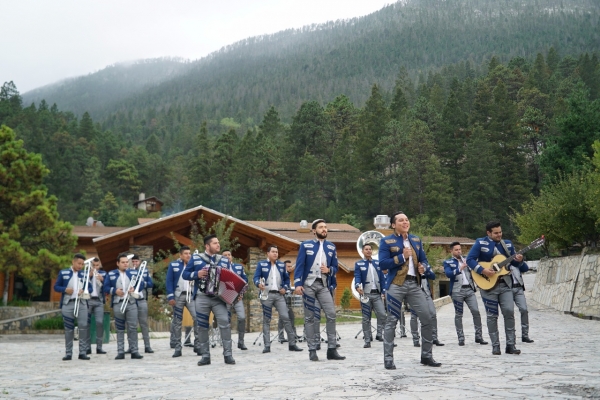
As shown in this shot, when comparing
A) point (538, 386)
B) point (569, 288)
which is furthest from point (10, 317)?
point (538, 386)

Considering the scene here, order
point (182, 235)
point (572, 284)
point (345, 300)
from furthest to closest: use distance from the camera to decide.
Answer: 1. point (345, 300)
2. point (182, 235)
3. point (572, 284)

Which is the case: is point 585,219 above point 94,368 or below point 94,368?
above

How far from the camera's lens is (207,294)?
9.87 m

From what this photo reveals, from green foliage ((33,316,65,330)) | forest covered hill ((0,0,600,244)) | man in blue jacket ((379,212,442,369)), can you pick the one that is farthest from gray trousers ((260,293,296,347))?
forest covered hill ((0,0,600,244))

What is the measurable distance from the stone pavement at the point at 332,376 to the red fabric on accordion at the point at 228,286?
104 cm

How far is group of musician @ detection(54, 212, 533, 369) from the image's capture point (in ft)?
27.7

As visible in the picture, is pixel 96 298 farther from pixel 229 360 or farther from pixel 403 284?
pixel 403 284

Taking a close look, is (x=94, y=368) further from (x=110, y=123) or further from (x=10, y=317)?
(x=110, y=123)

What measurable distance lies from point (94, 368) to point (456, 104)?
64779 mm

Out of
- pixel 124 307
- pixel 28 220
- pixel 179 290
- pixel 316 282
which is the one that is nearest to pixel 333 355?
pixel 316 282

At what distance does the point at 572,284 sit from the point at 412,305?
47.3 feet

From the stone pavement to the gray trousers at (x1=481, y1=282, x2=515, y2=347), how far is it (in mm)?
350

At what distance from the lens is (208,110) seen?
6329 inches

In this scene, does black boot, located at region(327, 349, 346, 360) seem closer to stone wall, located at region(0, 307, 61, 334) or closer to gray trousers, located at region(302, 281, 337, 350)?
gray trousers, located at region(302, 281, 337, 350)
